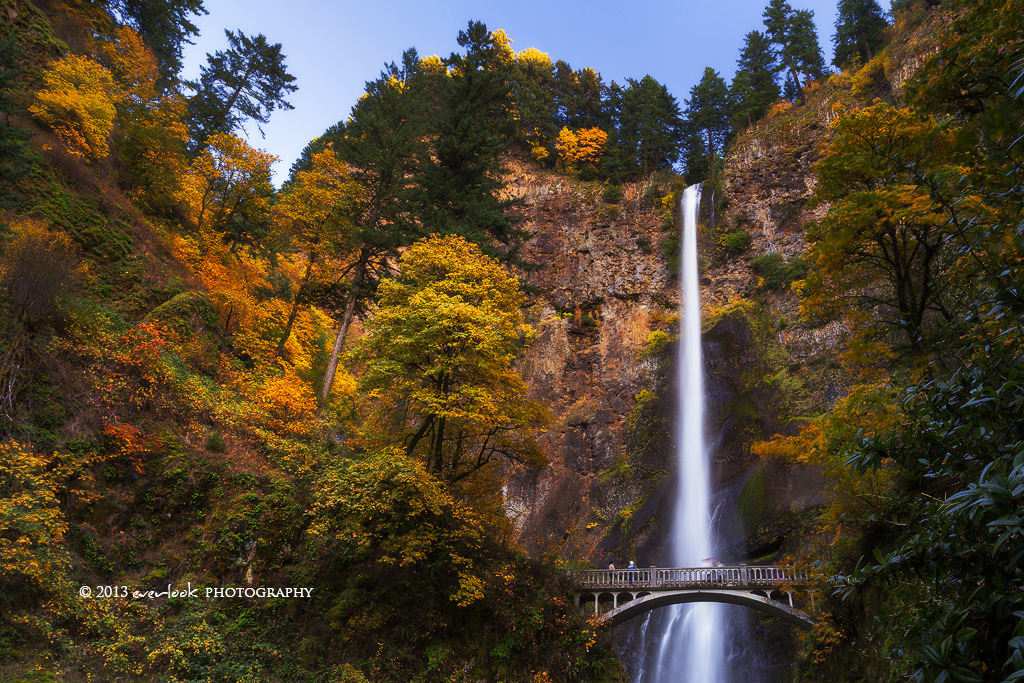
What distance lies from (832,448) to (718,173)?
3308 centimetres

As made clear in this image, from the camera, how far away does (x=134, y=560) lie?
946 cm

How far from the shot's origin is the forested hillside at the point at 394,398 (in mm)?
3443

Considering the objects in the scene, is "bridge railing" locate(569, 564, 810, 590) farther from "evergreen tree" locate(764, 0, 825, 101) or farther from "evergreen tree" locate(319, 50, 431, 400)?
"evergreen tree" locate(764, 0, 825, 101)

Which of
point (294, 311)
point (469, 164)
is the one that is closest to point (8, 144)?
point (294, 311)

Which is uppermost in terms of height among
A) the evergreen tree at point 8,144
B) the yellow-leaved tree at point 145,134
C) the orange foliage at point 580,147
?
the orange foliage at point 580,147

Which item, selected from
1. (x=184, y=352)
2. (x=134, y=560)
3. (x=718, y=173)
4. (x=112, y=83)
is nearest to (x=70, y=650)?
(x=134, y=560)

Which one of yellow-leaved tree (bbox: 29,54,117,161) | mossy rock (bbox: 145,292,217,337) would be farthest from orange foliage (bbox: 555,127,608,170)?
mossy rock (bbox: 145,292,217,337)

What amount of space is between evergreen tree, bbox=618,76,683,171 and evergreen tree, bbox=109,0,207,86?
3013 cm

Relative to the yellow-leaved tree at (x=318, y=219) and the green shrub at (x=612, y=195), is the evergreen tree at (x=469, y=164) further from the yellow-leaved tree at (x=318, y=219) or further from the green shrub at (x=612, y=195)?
the green shrub at (x=612, y=195)

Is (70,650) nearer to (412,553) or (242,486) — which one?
(242,486)

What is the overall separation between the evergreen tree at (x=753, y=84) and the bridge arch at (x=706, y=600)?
1344 inches

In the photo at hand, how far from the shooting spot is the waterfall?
2222 centimetres

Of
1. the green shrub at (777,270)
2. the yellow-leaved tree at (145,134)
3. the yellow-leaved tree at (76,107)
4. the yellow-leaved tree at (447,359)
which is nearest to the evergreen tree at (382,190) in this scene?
the yellow-leaved tree at (447,359)

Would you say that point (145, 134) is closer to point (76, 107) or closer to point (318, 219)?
point (76, 107)
